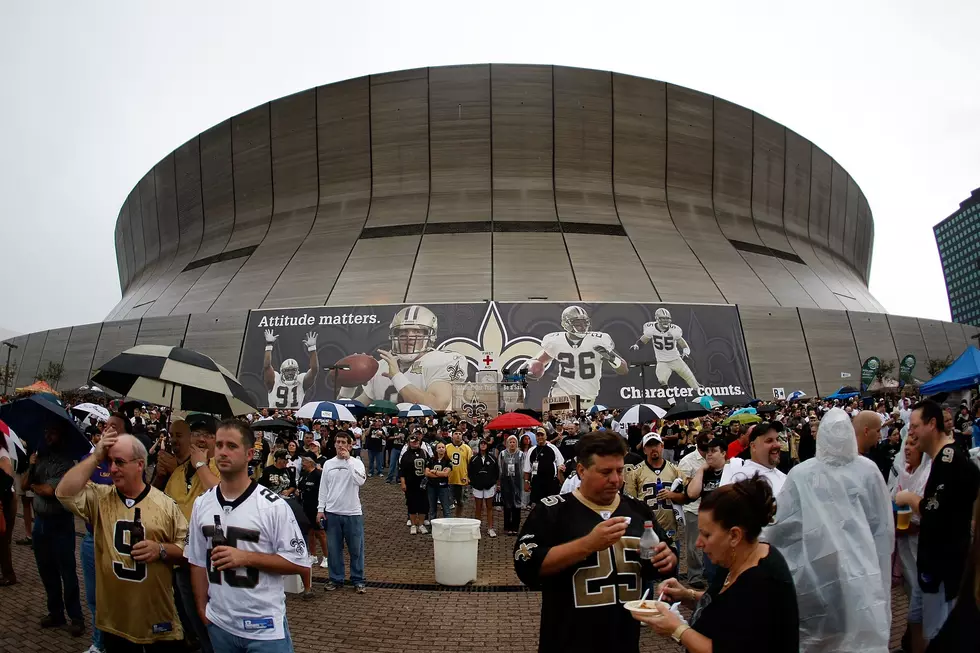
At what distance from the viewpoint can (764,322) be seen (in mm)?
31812

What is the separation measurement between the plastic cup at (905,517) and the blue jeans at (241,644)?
404 centimetres

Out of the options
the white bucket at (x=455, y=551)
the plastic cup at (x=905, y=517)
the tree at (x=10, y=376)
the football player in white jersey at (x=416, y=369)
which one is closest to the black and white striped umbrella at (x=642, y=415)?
the white bucket at (x=455, y=551)

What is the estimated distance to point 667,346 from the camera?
29406 mm

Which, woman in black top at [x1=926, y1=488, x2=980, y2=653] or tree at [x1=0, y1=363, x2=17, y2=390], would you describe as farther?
tree at [x1=0, y1=363, x2=17, y2=390]

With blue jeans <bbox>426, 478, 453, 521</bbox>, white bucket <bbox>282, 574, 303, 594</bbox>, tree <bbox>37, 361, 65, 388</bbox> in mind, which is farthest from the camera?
tree <bbox>37, 361, 65, 388</bbox>

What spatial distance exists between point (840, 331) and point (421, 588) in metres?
32.6

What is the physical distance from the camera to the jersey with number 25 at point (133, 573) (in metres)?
3.47

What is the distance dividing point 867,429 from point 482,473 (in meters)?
6.89

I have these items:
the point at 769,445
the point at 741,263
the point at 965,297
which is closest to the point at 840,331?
the point at 741,263

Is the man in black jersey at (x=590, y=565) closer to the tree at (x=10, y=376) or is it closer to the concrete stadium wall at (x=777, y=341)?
the concrete stadium wall at (x=777, y=341)

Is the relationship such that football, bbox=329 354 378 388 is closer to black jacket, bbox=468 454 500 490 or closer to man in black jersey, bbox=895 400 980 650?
black jacket, bbox=468 454 500 490

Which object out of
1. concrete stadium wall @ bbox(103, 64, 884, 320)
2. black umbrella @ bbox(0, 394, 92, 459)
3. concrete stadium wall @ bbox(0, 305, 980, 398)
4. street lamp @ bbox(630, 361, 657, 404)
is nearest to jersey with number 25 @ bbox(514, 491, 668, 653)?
black umbrella @ bbox(0, 394, 92, 459)

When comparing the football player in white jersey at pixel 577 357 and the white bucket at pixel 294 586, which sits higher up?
the football player in white jersey at pixel 577 357

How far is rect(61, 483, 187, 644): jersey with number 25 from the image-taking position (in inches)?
137
